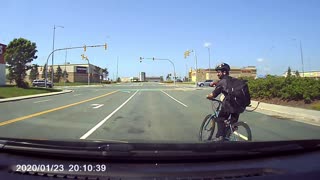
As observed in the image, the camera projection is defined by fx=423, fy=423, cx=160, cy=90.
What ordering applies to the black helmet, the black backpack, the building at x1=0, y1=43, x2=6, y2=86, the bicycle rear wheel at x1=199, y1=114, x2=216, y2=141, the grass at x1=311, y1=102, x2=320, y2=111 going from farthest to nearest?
the building at x1=0, y1=43, x2=6, y2=86 → the grass at x1=311, y1=102, x2=320, y2=111 → the bicycle rear wheel at x1=199, y1=114, x2=216, y2=141 → the black helmet → the black backpack

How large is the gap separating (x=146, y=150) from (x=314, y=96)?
23.9 meters

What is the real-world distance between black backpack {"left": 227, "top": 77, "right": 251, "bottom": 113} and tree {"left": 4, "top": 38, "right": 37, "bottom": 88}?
166ft

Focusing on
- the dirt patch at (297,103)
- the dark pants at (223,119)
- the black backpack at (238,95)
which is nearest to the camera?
the black backpack at (238,95)

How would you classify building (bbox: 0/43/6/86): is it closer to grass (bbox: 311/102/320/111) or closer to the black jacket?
grass (bbox: 311/102/320/111)

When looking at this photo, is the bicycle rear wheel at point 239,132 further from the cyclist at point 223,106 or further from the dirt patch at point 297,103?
the dirt patch at point 297,103

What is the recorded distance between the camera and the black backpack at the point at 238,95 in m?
8.09

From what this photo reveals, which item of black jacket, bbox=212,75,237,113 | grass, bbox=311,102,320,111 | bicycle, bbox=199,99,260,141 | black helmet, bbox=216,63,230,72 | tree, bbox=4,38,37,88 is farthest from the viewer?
tree, bbox=4,38,37,88

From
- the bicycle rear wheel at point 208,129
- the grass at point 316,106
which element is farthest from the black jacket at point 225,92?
the grass at point 316,106

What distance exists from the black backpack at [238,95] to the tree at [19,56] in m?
50.7

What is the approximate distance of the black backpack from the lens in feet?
26.5

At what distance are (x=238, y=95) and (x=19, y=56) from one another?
5258cm

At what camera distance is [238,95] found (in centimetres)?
809

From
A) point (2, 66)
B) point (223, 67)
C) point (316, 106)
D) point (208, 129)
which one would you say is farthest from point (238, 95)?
point (2, 66)

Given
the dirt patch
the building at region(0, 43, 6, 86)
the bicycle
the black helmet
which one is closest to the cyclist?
the black helmet
